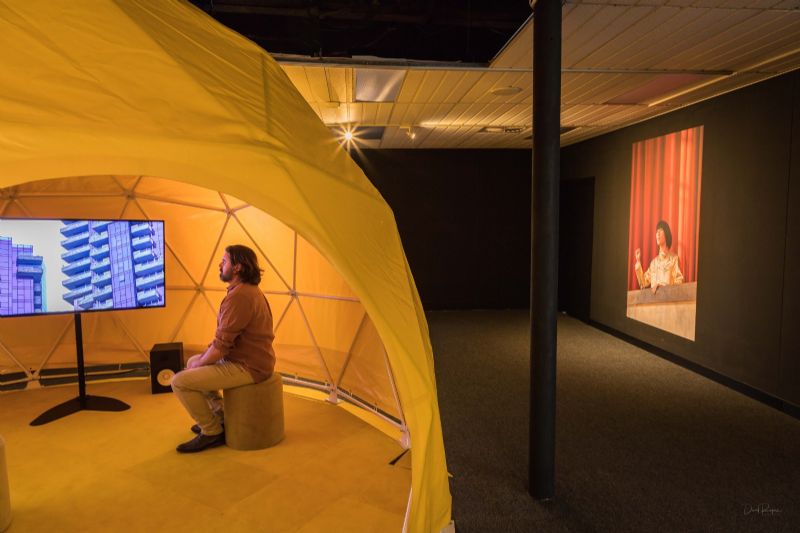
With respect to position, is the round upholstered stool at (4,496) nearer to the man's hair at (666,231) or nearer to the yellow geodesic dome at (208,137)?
the yellow geodesic dome at (208,137)

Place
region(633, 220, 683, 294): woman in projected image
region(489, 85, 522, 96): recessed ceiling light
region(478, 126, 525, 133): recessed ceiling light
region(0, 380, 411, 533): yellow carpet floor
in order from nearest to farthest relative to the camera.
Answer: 1. region(0, 380, 411, 533): yellow carpet floor
2. region(489, 85, 522, 96): recessed ceiling light
3. region(633, 220, 683, 294): woman in projected image
4. region(478, 126, 525, 133): recessed ceiling light

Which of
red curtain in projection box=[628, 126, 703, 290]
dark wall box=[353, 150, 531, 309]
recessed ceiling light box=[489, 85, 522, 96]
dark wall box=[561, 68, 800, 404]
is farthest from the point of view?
dark wall box=[353, 150, 531, 309]

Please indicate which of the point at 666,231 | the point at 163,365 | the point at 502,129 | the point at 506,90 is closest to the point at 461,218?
the point at 502,129

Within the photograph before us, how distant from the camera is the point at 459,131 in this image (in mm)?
7801

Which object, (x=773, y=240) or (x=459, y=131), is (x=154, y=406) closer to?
(x=459, y=131)

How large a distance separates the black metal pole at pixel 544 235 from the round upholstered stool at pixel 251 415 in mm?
1886

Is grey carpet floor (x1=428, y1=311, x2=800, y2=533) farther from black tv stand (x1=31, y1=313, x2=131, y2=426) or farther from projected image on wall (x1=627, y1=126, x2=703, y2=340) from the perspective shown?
black tv stand (x1=31, y1=313, x2=131, y2=426)

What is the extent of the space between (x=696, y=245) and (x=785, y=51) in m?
2.38

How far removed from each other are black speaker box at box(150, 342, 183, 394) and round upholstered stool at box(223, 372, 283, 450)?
1.41m

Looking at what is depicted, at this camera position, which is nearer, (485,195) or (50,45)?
(50,45)

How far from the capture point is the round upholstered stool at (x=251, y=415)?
3.86 m

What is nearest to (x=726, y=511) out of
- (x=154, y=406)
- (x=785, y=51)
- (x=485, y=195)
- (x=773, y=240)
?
(x=773, y=240)

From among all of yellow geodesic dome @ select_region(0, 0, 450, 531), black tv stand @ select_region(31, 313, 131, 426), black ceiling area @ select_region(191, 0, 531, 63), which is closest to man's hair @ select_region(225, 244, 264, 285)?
yellow geodesic dome @ select_region(0, 0, 450, 531)

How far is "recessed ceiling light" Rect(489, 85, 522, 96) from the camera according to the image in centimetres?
524
